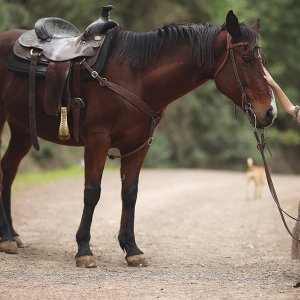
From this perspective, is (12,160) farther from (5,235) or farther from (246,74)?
(246,74)

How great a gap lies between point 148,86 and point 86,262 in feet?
6.17

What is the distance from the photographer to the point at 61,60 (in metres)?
7.09

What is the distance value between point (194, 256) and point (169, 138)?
2315 cm

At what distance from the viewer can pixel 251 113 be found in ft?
21.5

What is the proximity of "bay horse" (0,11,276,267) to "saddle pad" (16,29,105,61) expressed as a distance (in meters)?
0.22

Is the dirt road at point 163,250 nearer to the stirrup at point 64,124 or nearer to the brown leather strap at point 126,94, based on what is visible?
the stirrup at point 64,124

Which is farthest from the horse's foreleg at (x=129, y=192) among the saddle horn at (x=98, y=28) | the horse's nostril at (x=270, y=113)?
the horse's nostril at (x=270, y=113)

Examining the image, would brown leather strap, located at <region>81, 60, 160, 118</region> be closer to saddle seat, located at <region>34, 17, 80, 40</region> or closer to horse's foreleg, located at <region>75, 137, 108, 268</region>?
horse's foreleg, located at <region>75, 137, 108, 268</region>

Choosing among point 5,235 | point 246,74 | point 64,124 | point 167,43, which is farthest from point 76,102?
point 5,235

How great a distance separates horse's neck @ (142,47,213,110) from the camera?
691 cm

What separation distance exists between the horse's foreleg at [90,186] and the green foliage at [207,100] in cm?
1382

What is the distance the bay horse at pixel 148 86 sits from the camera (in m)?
6.58

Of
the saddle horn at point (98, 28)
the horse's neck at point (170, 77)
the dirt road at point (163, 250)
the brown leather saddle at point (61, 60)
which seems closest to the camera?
the dirt road at point (163, 250)

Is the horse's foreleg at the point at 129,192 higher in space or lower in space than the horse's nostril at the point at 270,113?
lower
